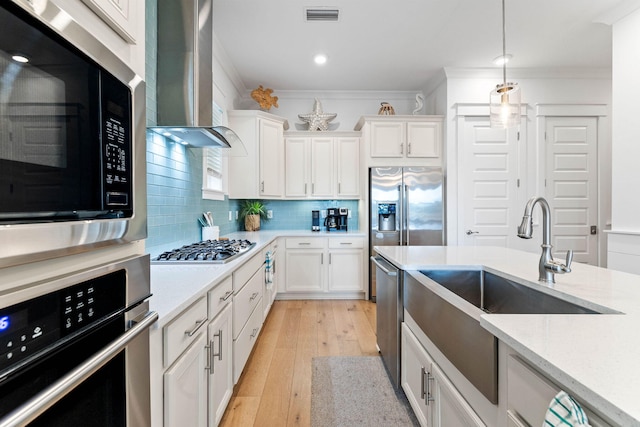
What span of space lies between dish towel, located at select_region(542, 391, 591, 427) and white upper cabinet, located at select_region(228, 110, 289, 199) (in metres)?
3.59

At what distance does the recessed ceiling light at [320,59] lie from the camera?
3.42 metres

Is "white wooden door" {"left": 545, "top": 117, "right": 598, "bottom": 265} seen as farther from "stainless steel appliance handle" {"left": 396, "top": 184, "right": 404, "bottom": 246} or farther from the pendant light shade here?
the pendant light shade

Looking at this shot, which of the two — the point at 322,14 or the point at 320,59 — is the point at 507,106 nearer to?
the point at 322,14

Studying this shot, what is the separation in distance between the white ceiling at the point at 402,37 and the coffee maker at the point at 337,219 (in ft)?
5.77

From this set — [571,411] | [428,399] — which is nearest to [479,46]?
[428,399]

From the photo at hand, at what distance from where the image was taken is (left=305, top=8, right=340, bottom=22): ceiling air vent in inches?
105

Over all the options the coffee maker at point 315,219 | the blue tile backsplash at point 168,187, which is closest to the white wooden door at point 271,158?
the coffee maker at point 315,219

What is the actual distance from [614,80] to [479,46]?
1231 millimetres

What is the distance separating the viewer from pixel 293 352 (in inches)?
101

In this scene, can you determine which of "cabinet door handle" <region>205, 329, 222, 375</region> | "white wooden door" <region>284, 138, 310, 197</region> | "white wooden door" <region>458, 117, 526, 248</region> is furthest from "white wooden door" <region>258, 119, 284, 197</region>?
"cabinet door handle" <region>205, 329, 222, 375</region>

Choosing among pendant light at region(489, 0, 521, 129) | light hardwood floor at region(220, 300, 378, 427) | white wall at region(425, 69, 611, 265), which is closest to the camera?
light hardwood floor at region(220, 300, 378, 427)

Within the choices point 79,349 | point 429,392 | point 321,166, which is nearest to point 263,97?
point 321,166

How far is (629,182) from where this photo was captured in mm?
2596

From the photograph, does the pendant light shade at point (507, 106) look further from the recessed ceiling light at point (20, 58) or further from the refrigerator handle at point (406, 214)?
the recessed ceiling light at point (20, 58)
